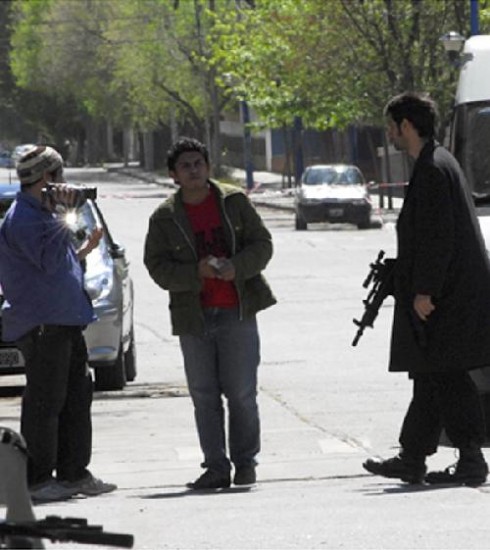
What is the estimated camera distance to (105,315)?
14742mm

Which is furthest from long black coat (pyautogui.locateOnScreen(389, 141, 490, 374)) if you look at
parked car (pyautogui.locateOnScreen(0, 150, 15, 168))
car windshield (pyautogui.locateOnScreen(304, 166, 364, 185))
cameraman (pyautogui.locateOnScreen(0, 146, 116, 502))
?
car windshield (pyautogui.locateOnScreen(304, 166, 364, 185))

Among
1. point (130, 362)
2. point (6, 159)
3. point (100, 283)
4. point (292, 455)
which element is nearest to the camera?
point (292, 455)

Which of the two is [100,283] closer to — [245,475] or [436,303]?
[245,475]

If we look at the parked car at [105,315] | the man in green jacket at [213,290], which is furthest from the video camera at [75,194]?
the parked car at [105,315]

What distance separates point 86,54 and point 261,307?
83.9 meters

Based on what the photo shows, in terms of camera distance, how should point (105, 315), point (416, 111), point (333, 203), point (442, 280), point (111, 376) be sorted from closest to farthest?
point (442, 280)
point (416, 111)
point (105, 315)
point (111, 376)
point (333, 203)

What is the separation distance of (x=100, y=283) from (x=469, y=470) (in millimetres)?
6216

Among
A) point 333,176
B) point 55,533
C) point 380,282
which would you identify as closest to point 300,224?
point 333,176

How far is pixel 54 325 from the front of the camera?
31.6 feet

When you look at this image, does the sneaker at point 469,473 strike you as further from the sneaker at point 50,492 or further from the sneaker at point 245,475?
the sneaker at point 50,492

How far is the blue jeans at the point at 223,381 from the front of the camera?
388 inches

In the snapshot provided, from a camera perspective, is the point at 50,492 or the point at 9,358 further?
the point at 9,358

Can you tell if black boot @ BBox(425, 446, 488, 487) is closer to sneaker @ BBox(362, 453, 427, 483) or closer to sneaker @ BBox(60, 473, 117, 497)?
sneaker @ BBox(362, 453, 427, 483)

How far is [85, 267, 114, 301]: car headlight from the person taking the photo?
15.0m
